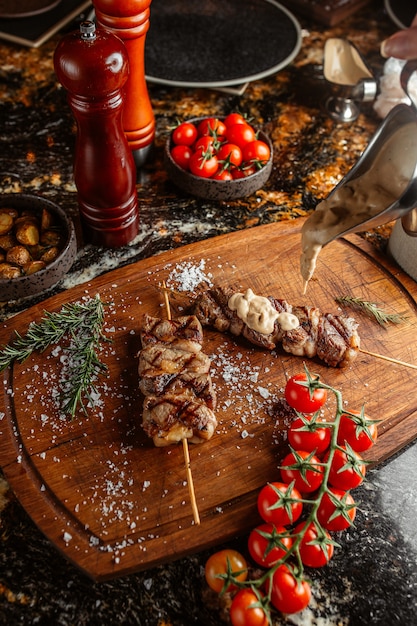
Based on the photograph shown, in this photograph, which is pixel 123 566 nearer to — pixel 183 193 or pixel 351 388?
pixel 351 388

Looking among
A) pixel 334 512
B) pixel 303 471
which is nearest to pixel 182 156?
pixel 303 471

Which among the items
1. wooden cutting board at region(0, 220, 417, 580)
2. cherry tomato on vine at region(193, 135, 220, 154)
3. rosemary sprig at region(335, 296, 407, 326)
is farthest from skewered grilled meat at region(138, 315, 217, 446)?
cherry tomato on vine at region(193, 135, 220, 154)

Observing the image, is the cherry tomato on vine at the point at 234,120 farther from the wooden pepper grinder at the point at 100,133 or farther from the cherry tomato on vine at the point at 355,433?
the cherry tomato on vine at the point at 355,433

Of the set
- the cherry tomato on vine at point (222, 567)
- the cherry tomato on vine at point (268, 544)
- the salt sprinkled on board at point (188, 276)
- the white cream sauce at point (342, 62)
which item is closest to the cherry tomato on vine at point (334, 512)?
the cherry tomato on vine at point (268, 544)

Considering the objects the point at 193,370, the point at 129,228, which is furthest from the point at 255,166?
the point at 193,370

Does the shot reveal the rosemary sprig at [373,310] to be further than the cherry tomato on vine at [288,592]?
Yes

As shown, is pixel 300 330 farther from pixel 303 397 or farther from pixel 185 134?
pixel 185 134
